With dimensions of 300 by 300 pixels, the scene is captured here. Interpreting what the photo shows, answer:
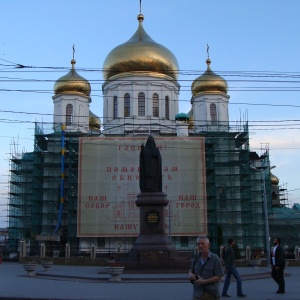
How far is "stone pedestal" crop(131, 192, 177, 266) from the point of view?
18.7 meters

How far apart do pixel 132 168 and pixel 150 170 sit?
63.0ft

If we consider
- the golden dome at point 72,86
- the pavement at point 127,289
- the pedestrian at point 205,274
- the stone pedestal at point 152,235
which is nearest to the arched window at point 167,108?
the golden dome at point 72,86

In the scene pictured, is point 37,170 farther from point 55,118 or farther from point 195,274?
point 195,274

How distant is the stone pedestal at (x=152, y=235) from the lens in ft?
61.2

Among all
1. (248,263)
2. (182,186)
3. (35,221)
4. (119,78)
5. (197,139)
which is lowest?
(248,263)

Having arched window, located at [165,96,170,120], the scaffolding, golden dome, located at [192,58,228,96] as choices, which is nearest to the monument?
the scaffolding

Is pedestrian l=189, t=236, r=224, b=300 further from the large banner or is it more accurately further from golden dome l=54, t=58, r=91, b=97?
golden dome l=54, t=58, r=91, b=97

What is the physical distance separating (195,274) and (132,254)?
13118mm

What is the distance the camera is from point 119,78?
147 ft

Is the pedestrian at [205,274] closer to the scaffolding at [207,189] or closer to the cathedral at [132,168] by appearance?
the cathedral at [132,168]

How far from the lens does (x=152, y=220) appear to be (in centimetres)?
1938

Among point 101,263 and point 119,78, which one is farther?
point 119,78

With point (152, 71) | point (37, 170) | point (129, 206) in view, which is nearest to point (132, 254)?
point (129, 206)

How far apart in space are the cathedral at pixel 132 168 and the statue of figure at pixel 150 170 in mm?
15130
